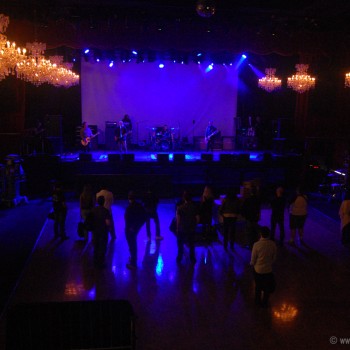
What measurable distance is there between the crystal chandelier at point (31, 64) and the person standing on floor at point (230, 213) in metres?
5.07

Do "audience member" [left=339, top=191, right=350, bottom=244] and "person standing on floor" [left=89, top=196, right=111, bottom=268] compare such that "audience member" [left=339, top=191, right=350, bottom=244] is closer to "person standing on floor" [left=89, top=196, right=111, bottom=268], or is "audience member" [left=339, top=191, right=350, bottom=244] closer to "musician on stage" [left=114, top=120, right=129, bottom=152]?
"person standing on floor" [left=89, top=196, right=111, bottom=268]

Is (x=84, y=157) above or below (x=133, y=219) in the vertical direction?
above

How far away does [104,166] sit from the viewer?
47.8ft

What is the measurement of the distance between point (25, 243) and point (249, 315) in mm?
5207

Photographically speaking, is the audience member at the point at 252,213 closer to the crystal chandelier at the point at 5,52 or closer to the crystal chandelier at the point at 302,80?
the crystal chandelier at the point at 5,52

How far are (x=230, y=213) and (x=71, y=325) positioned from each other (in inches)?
205

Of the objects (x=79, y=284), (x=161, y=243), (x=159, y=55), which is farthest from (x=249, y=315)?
(x=159, y=55)

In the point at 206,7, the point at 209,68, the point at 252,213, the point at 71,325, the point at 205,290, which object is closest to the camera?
the point at 71,325

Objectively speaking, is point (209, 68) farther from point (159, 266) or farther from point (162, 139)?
point (159, 266)

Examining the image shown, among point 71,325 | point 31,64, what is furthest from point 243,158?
point 71,325

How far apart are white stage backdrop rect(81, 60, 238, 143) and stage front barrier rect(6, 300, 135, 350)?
1496 centimetres

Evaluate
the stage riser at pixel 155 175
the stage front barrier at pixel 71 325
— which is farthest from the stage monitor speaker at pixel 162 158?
the stage front barrier at pixel 71 325

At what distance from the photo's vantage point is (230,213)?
877 centimetres

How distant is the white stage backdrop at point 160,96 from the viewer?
60.7ft
